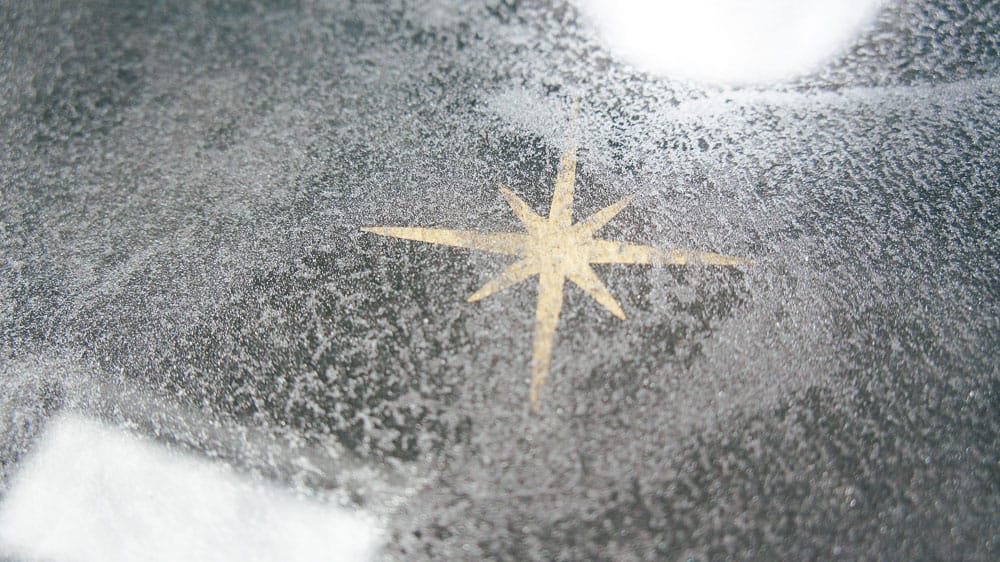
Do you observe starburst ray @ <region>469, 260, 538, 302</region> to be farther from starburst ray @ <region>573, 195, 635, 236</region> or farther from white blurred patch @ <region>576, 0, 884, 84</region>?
white blurred patch @ <region>576, 0, 884, 84</region>

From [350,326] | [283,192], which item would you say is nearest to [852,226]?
[350,326]

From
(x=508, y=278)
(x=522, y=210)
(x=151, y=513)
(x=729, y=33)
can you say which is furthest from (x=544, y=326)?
(x=729, y=33)

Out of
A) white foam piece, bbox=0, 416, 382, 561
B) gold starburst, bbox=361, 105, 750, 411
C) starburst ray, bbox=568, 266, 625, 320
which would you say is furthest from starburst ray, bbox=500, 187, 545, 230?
white foam piece, bbox=0, 416, 382, 561

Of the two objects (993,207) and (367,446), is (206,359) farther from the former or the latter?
(993,207)

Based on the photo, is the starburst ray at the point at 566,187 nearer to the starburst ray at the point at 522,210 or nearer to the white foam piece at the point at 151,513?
the starburst ray at the point at 522,210

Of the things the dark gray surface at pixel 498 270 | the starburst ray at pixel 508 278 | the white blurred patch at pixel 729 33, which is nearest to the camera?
the dark gray surface at pixel 498 270

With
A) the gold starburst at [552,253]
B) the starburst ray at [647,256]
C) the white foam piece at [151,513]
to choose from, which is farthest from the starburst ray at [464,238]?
the white foam piece at [151,513]
